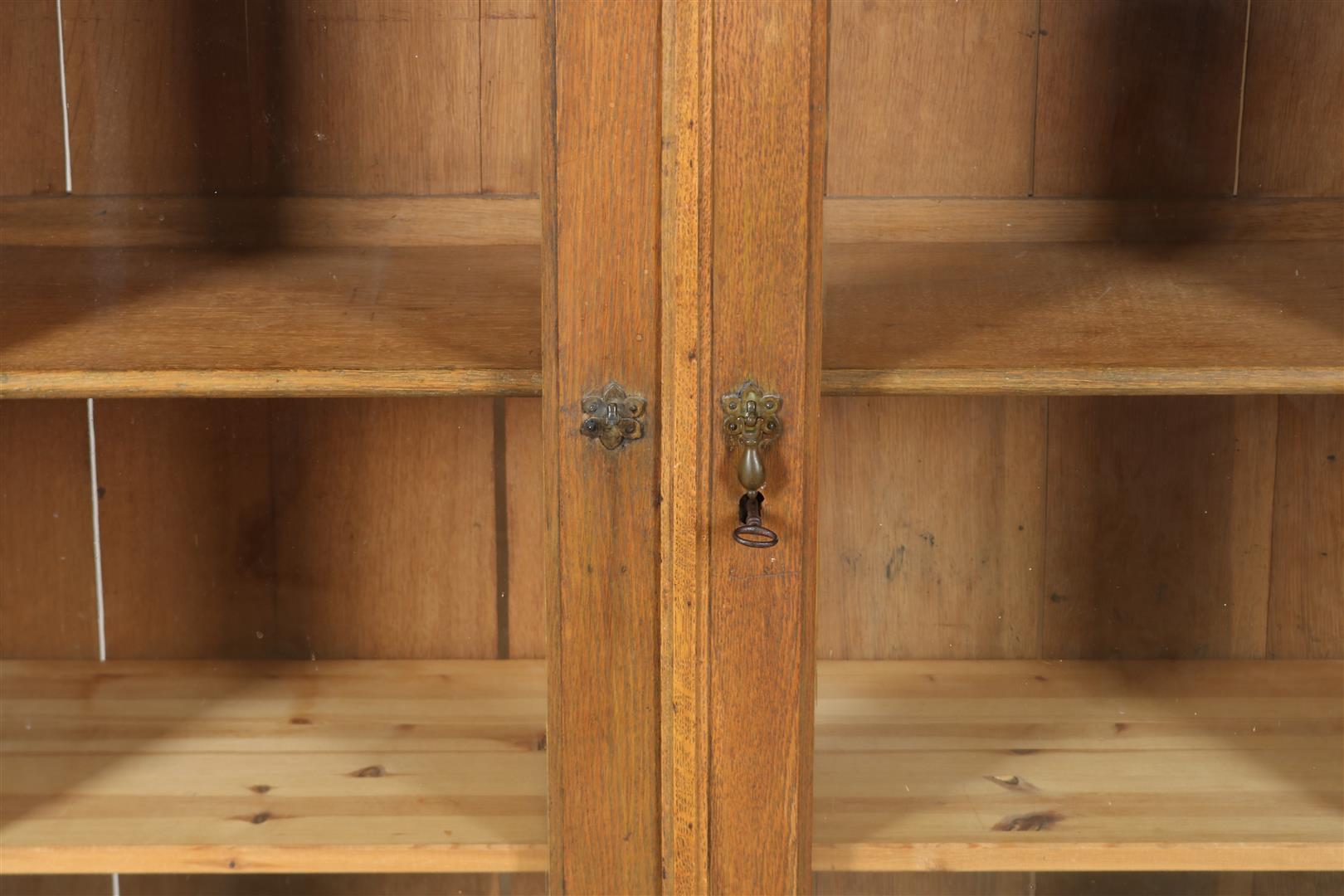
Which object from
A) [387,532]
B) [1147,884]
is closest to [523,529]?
[387,532]

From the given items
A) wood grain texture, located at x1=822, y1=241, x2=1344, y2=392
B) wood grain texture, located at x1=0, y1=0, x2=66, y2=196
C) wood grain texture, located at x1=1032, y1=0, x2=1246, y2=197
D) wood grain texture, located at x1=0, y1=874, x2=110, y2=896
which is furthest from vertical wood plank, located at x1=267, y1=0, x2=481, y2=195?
wood grain texture, located at x1=0, y1=874, x2=110, y2=896

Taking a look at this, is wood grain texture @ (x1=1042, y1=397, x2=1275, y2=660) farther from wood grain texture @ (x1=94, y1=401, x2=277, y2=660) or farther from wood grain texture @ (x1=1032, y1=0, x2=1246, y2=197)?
wood grain texture @ (x1=94, y1=401, x2=277, y2=660)

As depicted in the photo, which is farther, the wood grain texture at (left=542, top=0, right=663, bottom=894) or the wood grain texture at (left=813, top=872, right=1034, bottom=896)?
the wood grain texture at (left=813, top=872, right=1034, bottom=896)

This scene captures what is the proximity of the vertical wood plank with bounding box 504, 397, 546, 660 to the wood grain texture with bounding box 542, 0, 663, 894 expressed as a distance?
36 centimetres

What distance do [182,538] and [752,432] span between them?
64cm

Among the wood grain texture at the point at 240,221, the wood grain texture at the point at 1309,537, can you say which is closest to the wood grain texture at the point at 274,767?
the wood grain texture at the point at 240,221

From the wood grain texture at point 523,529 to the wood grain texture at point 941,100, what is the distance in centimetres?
38

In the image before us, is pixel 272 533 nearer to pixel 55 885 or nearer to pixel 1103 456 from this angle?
pixel 55 885

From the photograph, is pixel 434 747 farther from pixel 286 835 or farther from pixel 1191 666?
pixel 1191 666

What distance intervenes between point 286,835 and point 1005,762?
1.62 ft

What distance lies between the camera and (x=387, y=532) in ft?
3.52

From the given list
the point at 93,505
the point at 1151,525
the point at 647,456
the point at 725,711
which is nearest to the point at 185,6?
the point at 93,505

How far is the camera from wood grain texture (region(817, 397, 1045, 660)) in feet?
3.34

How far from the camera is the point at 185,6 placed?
36.4 inches
